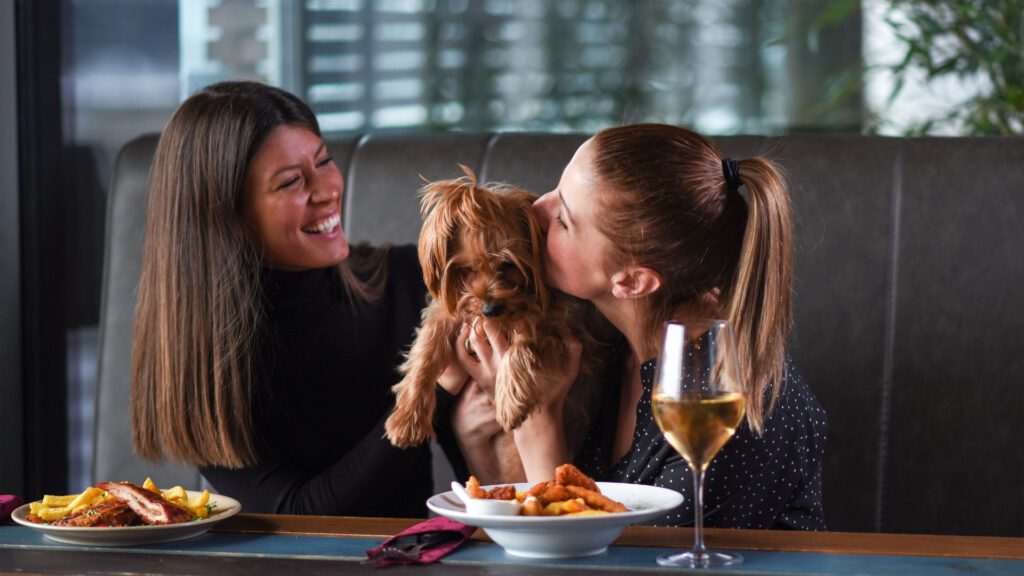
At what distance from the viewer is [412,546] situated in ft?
4.17

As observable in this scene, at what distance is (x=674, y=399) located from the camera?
3.79 ft

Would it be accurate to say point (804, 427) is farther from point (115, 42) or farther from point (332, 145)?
point (115, 42)

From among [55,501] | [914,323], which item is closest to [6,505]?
[55,501]

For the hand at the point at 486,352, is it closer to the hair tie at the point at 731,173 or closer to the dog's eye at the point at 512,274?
the dog's eye at the point at 512,274

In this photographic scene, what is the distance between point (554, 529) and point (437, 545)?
0.16 meters

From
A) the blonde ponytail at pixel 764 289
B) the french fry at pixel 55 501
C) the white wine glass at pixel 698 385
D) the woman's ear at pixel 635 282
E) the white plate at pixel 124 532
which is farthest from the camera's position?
the woman's ear at pixel 635 282

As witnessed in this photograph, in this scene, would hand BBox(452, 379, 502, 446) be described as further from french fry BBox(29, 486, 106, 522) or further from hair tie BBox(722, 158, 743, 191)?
french fry BBox(29, 486, 106, 522)

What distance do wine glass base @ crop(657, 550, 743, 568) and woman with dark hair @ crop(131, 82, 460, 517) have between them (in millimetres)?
881

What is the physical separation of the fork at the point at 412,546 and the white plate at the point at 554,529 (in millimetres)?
26

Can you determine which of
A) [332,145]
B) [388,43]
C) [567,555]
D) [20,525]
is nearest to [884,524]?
[567,555]

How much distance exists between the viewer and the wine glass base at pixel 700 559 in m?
1.20

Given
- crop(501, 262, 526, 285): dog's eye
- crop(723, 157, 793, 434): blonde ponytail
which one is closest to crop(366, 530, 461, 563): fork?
crop(723, 157, 793, 434): blonde ponytail

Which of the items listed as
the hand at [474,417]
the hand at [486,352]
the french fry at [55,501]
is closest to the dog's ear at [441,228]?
the hand at [486,352]

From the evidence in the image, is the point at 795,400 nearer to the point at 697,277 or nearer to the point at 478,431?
the point at 697,277
